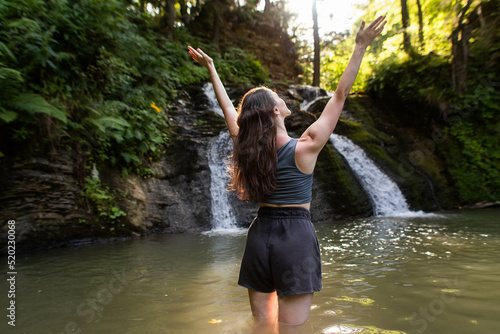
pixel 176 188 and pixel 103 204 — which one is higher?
pixel 176 188

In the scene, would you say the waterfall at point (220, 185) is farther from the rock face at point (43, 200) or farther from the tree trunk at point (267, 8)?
the tree trunk at point (267, 8)

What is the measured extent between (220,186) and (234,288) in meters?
6.19

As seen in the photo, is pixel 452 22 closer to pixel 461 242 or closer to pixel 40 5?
pixel 461 242

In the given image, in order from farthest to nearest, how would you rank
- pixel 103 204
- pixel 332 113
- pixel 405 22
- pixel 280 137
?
pixel 405 22
pixel 103 204
pixel 280 137
pixel 332 113

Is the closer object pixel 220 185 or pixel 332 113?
pixel 332 113

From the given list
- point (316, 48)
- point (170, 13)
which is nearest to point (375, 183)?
point (316, 48)

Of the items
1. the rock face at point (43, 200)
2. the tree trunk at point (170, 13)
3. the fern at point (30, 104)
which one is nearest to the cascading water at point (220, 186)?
the rock face at point (43, 200)

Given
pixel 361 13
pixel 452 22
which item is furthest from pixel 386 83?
pixel 361 13

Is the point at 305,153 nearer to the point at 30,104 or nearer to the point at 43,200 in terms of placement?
the point at 30,104

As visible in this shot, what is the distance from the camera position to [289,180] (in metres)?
2.06

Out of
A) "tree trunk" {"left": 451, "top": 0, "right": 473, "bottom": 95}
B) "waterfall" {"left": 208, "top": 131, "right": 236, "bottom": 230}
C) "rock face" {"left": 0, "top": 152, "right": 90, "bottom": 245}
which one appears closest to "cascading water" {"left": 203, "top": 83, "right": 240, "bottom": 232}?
"waterfall" {"left": 208, "top": 131, "right": 236, "bottom": 230}

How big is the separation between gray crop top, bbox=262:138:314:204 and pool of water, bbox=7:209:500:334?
101 centimetres

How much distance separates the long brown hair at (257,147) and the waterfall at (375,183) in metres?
9.62

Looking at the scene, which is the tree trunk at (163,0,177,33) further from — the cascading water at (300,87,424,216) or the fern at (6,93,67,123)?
the fern at (6,93,67,123)
